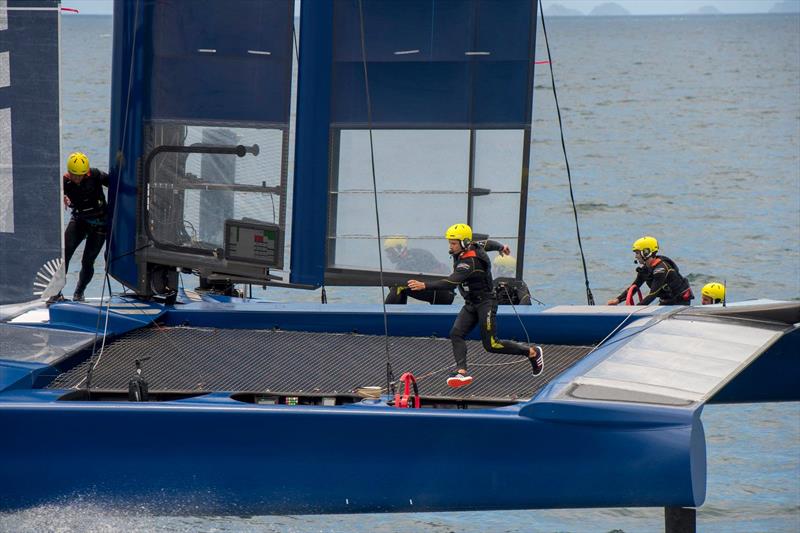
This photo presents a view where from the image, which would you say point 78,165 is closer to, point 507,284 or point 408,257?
point 408,257

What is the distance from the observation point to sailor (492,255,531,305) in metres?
9.41

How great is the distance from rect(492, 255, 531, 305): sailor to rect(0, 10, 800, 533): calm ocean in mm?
1438

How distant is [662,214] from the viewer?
2508cm

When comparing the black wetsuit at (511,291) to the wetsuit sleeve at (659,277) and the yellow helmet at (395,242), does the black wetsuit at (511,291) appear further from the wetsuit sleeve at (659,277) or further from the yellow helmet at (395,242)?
the wetsuit sleeve at (659,277)

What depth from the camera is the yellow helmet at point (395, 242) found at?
30.4ft

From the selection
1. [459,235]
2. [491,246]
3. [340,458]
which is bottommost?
[340,458]

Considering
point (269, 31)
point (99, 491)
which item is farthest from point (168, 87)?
point (99, 491)

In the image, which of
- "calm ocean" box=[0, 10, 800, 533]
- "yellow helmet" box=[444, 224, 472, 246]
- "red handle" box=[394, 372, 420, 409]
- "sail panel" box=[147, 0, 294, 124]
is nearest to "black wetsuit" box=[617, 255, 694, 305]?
"calm ocean" box=[0, 10, 800, 533]

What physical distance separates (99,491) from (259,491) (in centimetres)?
77

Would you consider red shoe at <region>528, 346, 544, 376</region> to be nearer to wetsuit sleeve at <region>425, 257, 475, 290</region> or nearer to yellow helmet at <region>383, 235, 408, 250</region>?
wetsuit sleeve at <region>425, 257, 475, 290</region>

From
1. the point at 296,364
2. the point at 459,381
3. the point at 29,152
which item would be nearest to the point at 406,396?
the point at 459,381

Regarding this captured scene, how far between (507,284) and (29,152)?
9.83ft

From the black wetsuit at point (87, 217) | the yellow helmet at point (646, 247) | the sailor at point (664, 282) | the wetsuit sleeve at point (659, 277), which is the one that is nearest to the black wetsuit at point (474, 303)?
the sailor at point (664, 282)

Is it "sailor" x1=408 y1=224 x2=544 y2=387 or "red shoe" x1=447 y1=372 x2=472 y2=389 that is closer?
"red shoe" x1=447 y1=372 x2=472 y2=389
